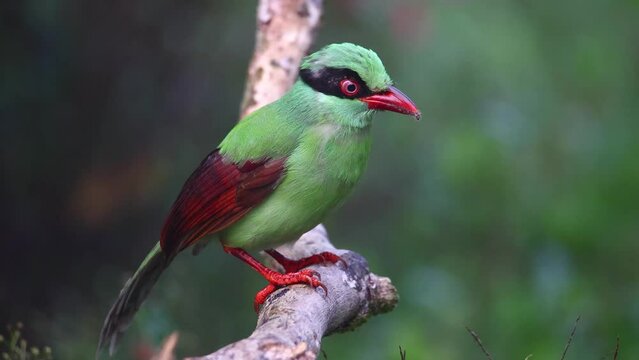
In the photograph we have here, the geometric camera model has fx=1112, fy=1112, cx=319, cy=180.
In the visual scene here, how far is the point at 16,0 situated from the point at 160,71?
115cm

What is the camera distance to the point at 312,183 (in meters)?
3.99

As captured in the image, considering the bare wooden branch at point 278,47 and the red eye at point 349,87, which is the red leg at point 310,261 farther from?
the bare wooden branch at point 278,47

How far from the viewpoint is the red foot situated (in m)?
3.82

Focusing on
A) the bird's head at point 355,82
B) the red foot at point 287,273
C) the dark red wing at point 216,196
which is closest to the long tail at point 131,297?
the dark red wing at point 216,196

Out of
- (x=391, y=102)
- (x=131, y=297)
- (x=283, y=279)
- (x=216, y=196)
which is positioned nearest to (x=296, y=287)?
(x=283, y=279)

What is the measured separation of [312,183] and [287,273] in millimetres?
378

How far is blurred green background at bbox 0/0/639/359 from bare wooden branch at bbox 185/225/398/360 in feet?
3.44

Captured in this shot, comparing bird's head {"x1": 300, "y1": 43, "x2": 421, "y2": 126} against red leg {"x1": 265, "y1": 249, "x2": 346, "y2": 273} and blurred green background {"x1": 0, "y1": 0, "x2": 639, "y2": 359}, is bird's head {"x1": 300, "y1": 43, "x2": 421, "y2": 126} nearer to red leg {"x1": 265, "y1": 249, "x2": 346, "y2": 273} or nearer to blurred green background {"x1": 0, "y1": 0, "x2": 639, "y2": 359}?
red leg {"x1": 265, "y1": 249, "x2": 346, "y2": 273}

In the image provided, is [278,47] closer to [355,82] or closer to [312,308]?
[355,82]

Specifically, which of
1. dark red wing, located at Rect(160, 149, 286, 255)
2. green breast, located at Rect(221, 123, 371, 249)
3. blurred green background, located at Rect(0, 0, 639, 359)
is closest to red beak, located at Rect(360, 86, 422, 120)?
green breast, located at Rect(221, 123, 371, 249)

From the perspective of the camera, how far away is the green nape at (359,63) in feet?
Result: 13.2

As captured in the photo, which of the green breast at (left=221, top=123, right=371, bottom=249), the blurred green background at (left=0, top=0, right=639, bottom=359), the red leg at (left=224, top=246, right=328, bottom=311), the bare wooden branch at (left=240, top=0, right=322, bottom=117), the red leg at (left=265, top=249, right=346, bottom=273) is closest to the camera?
the red leg at (left=224, top=246, right=328, bottom=311)

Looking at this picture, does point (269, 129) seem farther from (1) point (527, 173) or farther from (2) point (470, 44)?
(2) point (470, 44)

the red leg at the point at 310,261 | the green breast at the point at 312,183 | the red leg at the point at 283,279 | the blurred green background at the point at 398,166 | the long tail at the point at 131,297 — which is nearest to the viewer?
the red leg at the point at 283,279
